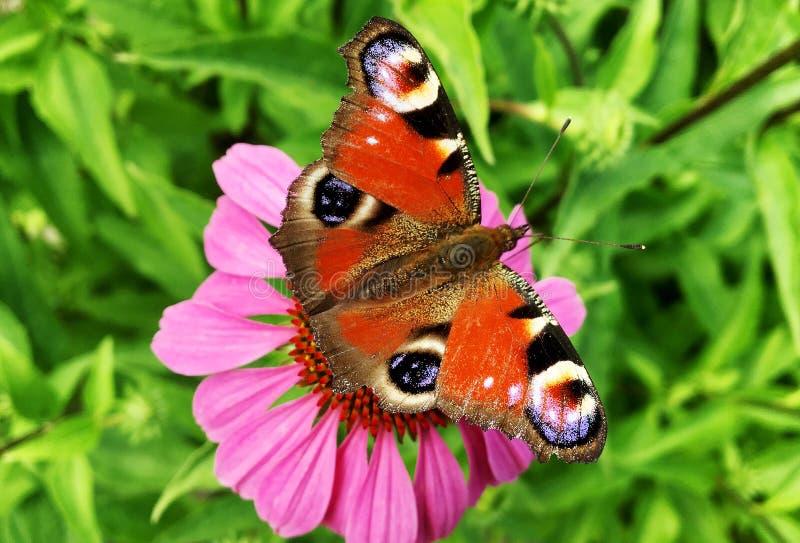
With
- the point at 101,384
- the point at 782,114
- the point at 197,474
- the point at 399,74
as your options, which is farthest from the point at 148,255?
the point at 782,114

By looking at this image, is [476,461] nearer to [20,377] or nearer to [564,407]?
[564,407]

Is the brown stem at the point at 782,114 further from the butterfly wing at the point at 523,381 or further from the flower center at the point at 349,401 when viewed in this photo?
the flower center at the point at 349,401

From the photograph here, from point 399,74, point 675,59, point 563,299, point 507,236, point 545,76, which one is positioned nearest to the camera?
point 399,74

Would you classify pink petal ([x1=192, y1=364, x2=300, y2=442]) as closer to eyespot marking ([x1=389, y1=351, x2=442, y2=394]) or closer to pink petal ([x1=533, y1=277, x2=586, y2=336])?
eyespot marking ([x1=389, y1=351, x2=442, y2=394])

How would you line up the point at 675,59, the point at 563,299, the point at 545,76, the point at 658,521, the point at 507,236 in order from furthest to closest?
the point at 658,521 < the point at 675,59 < the point at 545,76 < the point at 563,299 < the point at 507,236

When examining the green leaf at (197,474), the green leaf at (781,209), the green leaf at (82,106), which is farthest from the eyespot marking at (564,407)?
the green leaf at (82,106)

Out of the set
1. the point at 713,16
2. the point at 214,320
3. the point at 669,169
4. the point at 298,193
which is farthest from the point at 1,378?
the point at 713,16
